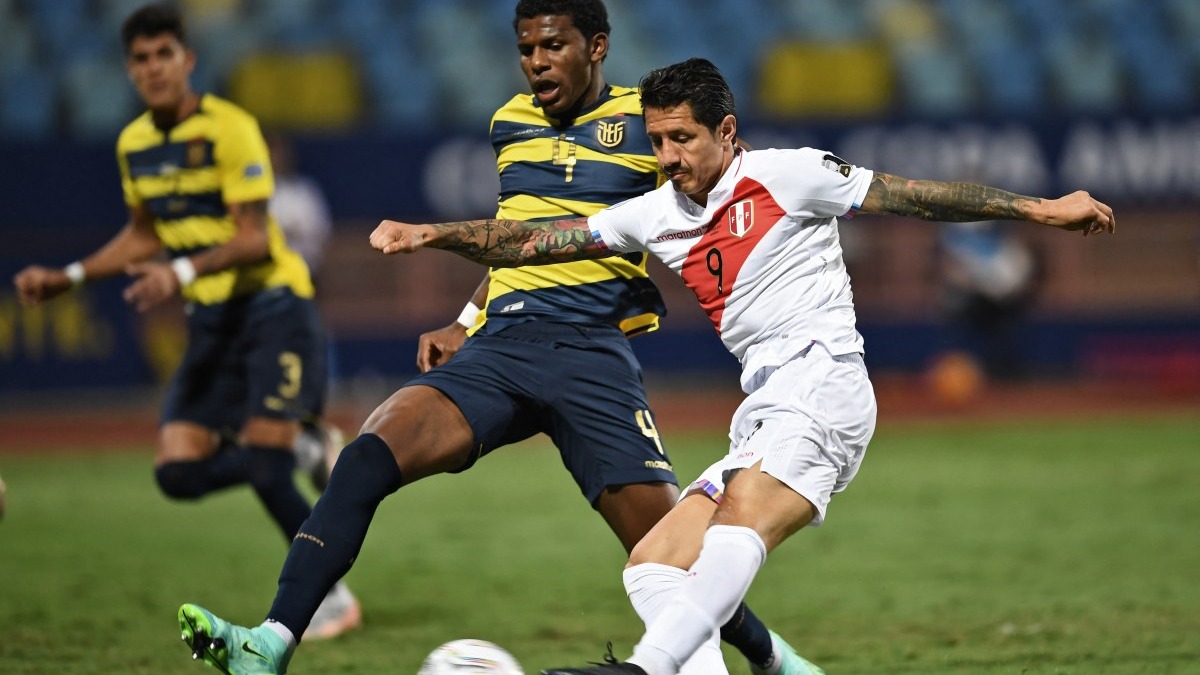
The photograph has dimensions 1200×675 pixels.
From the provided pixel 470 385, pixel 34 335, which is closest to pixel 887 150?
pixel 34 335

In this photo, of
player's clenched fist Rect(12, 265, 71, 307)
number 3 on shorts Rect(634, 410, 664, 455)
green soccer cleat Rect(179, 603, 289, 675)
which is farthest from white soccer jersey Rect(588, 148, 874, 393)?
player's clenched fist Rect(12, 265, 71, 307)

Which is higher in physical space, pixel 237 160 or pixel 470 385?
pixel 237 160

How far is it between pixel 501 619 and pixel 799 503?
108 inches

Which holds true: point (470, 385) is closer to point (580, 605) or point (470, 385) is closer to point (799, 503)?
point (799, 503)

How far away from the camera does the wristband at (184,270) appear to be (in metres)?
6.78

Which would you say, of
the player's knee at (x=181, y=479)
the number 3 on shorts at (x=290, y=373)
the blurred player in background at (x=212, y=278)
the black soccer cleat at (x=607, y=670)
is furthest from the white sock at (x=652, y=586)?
the player's knee at (x=181, y=479)

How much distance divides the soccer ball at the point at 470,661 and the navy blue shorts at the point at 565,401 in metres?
0.85

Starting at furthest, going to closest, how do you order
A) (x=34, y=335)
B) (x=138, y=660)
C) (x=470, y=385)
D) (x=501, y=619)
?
(x=34, y=335) < (x=501, y=619) < (x=138, y=660) < (x=470, y=385)

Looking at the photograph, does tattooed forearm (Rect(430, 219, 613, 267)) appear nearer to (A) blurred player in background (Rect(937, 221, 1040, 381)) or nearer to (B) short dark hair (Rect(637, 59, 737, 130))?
(B) short dark hair (Rect(637, 59, 737, 130))

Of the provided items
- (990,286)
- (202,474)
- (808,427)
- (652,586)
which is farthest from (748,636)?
(990,286)

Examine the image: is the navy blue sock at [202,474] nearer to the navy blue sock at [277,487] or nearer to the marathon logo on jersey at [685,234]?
the navy blue sock at [277,487]

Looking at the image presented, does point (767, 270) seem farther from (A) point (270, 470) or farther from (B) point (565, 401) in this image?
(A) point (270, 470)

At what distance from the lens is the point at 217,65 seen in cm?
1811

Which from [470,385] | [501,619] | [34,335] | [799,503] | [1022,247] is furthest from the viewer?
[1022,247]
